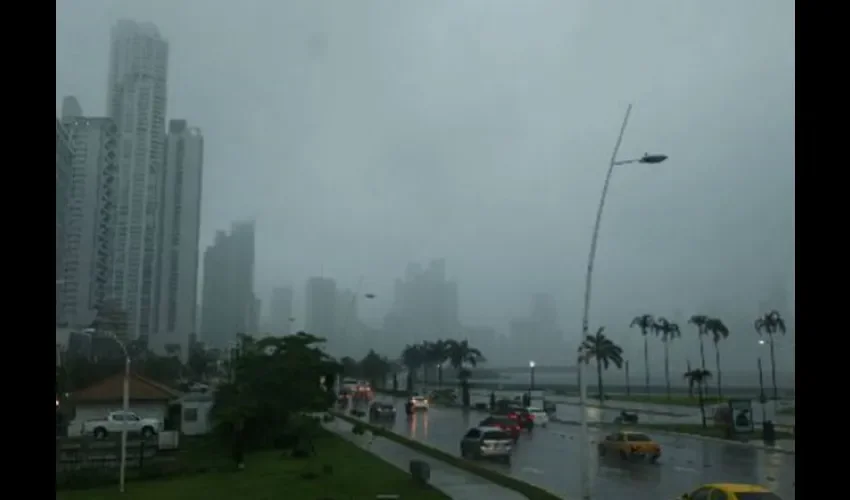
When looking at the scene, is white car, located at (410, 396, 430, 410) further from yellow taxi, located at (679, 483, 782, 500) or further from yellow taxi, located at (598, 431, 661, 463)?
yellow taxi, located at (679, 483, 782, 500)

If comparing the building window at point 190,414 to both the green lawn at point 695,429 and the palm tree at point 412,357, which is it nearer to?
the green lawn at point 695,429

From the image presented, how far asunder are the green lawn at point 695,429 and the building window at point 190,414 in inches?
710

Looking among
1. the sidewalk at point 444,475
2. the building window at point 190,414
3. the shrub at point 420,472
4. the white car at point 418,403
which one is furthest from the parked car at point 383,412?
the shrub at point 420,472

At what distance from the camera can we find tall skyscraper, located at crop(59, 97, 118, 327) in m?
30.2

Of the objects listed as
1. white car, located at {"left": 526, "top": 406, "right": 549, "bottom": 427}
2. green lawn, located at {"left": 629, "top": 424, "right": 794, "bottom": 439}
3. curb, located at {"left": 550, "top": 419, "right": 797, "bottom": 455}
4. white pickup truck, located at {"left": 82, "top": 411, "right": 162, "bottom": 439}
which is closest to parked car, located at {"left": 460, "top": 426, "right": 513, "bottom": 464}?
curb, located at {"left": 550, "top": 419, "right": 797, "bottom": 455}

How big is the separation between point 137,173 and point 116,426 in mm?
11976

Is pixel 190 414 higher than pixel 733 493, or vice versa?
pixel 733 493

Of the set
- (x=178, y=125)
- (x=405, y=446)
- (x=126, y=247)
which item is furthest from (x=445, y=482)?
(x=178, y=125)

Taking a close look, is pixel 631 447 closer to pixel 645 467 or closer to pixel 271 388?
pixel 645 467

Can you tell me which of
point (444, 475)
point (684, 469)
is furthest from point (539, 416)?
point (444, 475)

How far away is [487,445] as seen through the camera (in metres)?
23.6
